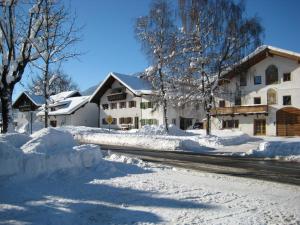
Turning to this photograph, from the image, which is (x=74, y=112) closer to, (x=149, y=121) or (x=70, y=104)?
(x=70, y=104)

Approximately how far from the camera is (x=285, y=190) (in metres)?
9.60

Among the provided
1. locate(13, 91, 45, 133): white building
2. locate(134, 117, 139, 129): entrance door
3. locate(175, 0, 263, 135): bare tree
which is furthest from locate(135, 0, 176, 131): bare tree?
locate(13, 91, 45, 133): white building

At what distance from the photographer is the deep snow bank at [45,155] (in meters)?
9.66

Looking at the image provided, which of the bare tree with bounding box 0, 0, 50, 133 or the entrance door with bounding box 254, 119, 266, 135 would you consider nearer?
the bare tree with bounding box 0, 0, 50, 133

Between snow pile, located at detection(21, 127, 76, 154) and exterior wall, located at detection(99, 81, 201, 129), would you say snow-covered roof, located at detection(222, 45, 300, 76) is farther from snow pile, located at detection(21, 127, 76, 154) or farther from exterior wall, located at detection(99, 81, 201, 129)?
snow pile, located at detection(21, 127, 76, 154)

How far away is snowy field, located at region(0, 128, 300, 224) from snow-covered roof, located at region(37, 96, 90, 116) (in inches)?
1917

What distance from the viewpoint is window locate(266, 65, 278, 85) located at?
3862 cm

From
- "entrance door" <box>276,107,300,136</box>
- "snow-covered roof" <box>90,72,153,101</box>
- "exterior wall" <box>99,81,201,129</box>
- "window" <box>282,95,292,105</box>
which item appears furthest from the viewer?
"snow-covered roof" <box>90,72,153,101</box>

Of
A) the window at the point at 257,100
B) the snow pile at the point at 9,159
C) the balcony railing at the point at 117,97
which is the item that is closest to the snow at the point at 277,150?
the snow pile at the point at 9,159

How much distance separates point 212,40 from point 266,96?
11937 mm

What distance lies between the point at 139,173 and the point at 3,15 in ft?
33.3

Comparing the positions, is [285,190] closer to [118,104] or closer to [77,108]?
[118,104]

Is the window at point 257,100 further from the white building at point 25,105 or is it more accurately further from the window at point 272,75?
the white building at point 25,105

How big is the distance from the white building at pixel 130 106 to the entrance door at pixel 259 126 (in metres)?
10.1
